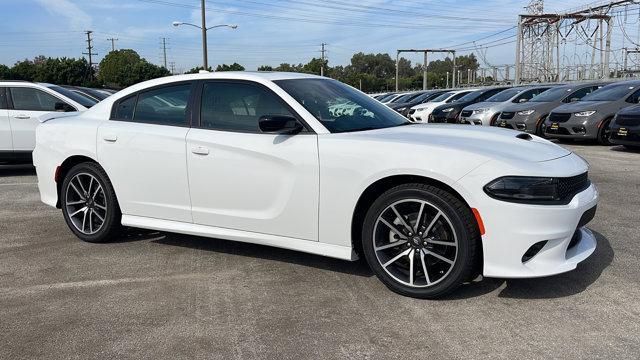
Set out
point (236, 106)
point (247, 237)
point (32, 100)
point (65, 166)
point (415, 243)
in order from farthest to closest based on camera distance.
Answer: point (32, 100)
point (65, 166)
point (236, 106)
point (247, 237)
point (415, 243)

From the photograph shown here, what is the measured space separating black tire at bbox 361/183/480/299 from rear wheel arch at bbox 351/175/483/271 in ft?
0.13

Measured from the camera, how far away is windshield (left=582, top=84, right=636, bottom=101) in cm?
1218

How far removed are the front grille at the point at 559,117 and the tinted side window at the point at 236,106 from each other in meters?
10.1

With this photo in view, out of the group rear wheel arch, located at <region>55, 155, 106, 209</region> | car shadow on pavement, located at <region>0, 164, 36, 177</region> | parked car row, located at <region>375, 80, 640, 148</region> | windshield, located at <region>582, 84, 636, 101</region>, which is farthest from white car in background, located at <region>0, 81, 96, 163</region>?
windshield, located at <region>582, 84, 636, 101</region>

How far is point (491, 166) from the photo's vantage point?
10.8 feet

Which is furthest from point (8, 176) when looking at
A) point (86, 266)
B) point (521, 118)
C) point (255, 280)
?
point (521, 118)

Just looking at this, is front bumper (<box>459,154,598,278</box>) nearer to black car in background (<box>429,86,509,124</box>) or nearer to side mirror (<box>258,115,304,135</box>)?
side mirror (<box>258,115,304,135</box>)

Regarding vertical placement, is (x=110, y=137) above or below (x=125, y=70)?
below

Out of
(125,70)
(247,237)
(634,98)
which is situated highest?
(125,70)

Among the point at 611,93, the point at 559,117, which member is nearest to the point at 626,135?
the point at 559,117

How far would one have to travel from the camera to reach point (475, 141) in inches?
145

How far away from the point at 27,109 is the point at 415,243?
8151 millimetres

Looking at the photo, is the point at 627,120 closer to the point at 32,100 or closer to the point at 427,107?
the point at 427,107

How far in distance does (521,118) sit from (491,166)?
1156 cm
